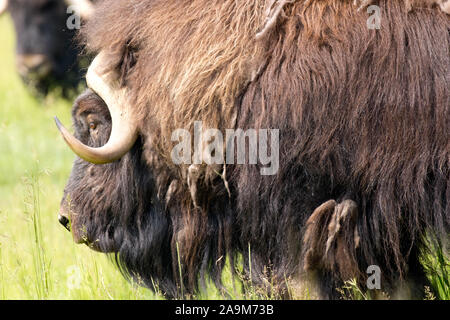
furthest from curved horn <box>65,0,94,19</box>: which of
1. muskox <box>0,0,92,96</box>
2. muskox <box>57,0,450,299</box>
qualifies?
muskox <box>0,0,92,96</box>

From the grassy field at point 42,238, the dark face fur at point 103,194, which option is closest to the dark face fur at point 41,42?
the grassy field at point 42,238

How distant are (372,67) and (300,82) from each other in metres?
0.24

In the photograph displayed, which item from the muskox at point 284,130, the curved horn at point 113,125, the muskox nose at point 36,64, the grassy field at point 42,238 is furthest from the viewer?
the muskox nose at point 36,64

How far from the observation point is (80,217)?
3.06m

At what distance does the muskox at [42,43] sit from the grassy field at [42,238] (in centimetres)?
22

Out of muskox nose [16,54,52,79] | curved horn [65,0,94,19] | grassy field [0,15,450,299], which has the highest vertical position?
muskox nose [16,54,52,79]

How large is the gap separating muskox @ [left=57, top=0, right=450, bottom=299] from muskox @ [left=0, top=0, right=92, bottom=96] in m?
4.13

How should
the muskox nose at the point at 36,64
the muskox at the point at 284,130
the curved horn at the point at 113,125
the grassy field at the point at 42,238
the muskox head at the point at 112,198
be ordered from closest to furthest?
the muskox at the point at 284,130
the curved horn at the point at 113,125
the muskox head at the point at 112,198
the grassy field at the point at 42,238
the muskox nose at the point at 36,64

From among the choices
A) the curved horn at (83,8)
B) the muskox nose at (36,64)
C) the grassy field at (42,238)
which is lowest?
the grassy field at (42,238)

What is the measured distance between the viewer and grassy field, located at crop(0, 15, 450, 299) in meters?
3.10

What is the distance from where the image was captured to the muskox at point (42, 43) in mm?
7004

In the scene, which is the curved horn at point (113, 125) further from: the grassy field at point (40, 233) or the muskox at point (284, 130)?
the grassy field at point (40, 233)

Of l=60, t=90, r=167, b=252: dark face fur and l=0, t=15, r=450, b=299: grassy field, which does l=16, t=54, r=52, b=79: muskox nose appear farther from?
l=60, t=90, r=167, b=252: dark face fur
